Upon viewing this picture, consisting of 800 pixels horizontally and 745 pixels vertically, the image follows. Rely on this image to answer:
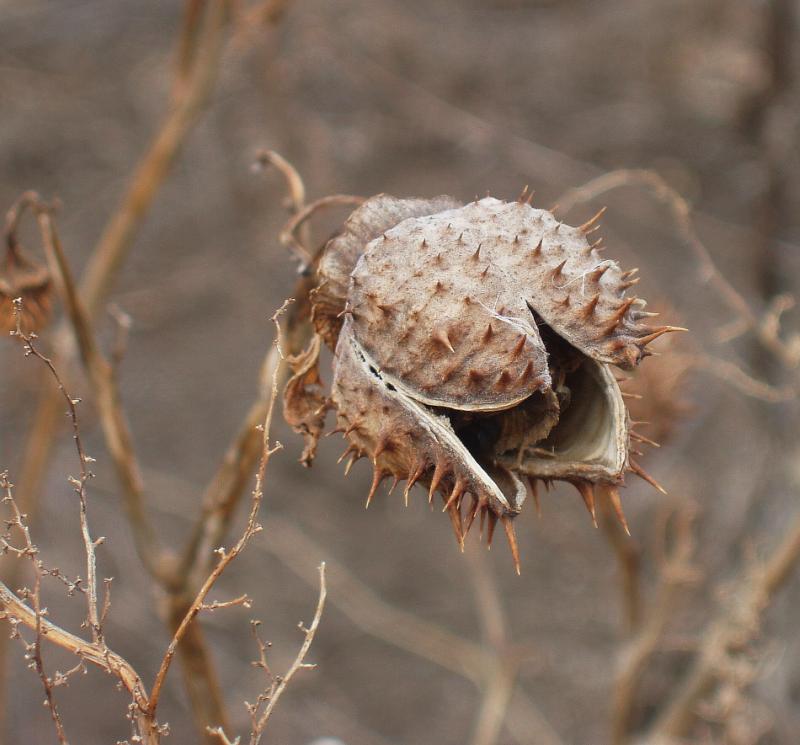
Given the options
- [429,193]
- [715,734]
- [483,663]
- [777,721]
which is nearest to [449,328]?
[483,663]

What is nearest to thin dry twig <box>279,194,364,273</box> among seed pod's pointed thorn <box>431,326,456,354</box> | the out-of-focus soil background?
seed pod's pointed thorn <box>431,326,456,354</box>

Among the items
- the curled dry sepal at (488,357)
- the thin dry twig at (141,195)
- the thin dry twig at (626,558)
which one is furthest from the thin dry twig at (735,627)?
the thin dry twig at (141,195)

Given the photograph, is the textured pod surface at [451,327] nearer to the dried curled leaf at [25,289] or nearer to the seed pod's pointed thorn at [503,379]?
the seed pod's pointed thorn at [503,379]

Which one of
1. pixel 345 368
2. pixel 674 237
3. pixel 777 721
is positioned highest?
pixel 674 237

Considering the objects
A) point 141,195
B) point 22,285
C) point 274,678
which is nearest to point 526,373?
point 274,678

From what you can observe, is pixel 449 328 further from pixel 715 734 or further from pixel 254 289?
pixel 254 289

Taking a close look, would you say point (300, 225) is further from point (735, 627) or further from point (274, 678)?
point (735, 627)
